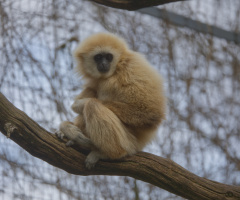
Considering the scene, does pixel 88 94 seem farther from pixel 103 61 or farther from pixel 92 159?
pixel 92 159

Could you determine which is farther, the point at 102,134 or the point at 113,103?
the point at 113,103

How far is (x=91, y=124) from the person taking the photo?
3898 mm

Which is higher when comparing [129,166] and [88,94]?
[88,94]

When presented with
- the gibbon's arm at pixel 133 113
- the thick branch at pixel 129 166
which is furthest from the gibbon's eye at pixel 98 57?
the thick branch at pixel 129 166

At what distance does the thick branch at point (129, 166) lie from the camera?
11.8 ft

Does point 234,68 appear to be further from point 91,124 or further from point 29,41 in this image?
point 91,124

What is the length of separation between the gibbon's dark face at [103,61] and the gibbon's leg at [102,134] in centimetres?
72

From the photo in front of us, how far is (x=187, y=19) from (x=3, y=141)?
16.6 ft

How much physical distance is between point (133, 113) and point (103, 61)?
2.93ft

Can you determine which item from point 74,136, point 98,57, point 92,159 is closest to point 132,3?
point 98,57

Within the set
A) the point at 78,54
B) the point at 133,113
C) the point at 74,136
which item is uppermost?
the point at 78,54

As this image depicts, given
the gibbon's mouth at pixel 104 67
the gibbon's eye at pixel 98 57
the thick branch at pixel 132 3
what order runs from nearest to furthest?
1. the thick branch at pixel 132 3
2. the gibbon's mouth at pixel 104 67
3. the gibbon's eye at pixel 98 57

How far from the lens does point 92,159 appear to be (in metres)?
3.87

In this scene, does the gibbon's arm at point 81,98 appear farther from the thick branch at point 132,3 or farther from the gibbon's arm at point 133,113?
the thick branch at point 132,3
